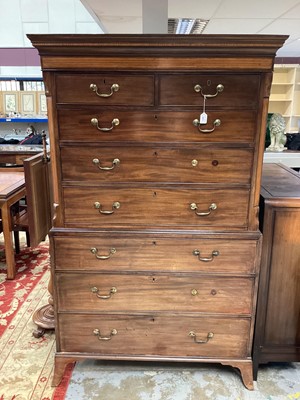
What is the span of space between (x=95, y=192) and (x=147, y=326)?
2.26 ft

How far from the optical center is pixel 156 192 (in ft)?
4.89

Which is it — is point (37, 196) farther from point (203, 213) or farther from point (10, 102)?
point (10, 102)

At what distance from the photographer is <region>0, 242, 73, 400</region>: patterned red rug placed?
5.47 feet

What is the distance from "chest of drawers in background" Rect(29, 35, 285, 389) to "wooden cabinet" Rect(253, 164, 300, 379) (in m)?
0.10

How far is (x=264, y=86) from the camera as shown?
1.37m

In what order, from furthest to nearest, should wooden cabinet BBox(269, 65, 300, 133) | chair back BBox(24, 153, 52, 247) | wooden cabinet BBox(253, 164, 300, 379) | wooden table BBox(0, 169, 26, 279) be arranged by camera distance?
wooden cabinet BBox(269, 65, 300, 133) → wooden table BBox(0, 169, 26, 279) → chair back BBox(24, 153, 52, 247) → wooden cabinet BBox(253, 164, 300, 379)

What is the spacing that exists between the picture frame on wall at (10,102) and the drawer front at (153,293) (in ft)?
19.4

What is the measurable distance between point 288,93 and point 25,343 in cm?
757

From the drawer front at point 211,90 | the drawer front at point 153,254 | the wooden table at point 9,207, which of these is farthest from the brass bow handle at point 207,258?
the wooden table at point 9,207

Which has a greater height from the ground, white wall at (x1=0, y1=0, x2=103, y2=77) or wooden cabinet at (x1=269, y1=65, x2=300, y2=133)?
white wall at (x1=0, y1=0, x2=103, y2=77)

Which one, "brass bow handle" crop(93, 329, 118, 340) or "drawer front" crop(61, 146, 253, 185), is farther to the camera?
"brass bow handle" crop(93, 329, 118, 340)

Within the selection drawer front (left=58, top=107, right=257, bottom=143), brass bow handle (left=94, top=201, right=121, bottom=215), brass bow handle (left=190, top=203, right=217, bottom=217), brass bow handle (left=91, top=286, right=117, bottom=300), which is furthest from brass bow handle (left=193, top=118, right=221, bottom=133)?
brass bow handle (left=91, top=286, right=117, bottom=300)

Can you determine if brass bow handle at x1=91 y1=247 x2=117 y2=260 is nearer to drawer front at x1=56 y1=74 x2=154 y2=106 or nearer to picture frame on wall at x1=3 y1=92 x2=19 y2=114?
drawer front at x1=56 y1=74 x2=154 y2=106

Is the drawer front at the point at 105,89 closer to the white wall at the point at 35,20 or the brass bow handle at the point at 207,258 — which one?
the brass bow handle at the point at 207,258
